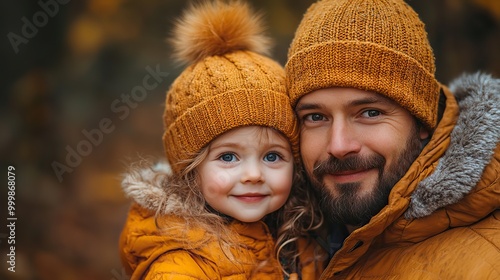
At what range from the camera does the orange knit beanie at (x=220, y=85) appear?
278 cm

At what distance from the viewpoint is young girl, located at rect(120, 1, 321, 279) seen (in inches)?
107

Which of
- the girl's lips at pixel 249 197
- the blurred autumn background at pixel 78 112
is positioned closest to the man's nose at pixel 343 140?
the girl's lips at pixel 249 197

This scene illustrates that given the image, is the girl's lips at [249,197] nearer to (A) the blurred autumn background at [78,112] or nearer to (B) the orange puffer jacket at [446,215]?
(B) the orange puffer jacket at [446,215]

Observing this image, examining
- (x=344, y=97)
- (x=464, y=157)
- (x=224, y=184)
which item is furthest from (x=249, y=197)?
(x=464, y=157)

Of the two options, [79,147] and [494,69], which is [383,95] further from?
[79,147]

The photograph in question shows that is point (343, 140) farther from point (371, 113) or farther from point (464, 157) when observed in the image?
point (464, 157)

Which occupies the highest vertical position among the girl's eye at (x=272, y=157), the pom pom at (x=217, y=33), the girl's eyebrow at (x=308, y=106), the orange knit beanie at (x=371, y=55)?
the pom pom at (x=217, y=33)

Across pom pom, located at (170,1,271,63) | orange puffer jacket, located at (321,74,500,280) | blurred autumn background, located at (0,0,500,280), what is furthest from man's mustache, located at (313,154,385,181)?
blurred autumn background, located at (0,0,500,280)

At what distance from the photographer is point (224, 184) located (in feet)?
9.14

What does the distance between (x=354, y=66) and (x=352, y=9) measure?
0.29 m

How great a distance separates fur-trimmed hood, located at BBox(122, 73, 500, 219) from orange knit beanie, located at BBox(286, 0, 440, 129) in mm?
208

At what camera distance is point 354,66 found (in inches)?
104

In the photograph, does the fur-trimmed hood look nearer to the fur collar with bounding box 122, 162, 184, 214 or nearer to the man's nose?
the fur collar with bounding box 122, 162, 184, 214

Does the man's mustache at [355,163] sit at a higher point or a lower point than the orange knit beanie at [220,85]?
lower
